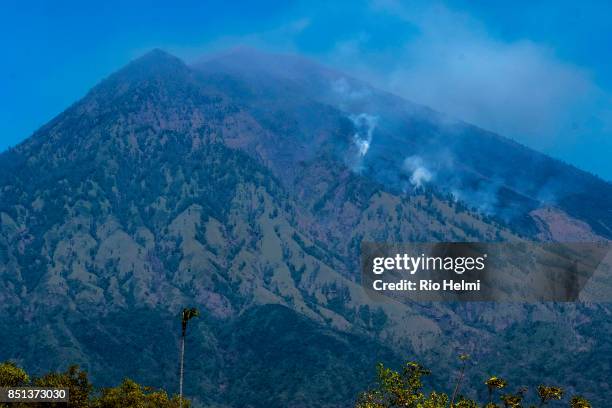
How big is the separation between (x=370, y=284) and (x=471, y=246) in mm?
7814

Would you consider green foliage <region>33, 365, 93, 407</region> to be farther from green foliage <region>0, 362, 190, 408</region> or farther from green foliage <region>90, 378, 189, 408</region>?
green foliage <region>90, 378, 189, 408</region>

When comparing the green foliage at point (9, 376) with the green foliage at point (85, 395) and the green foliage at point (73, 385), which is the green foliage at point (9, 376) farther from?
the green foliage at point (73, 385)

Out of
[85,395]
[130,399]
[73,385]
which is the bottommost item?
[130,399]

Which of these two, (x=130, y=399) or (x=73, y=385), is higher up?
(x=73, y=385)

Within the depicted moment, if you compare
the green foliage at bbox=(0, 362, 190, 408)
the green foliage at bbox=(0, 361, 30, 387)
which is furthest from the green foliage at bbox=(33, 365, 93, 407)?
the green foliage at bbox=(0, 361, 30, 387)

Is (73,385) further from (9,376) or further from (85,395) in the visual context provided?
(9,376)

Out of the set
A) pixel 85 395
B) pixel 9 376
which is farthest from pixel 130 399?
pixel 9 376

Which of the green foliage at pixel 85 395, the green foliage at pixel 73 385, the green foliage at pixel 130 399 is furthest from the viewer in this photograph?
the green foliage at pixel 73 385

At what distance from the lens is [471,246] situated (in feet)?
224

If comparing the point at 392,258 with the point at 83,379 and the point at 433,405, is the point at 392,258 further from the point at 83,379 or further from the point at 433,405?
the point at 83,379

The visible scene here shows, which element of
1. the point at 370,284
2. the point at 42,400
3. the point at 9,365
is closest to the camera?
the point at 370,284

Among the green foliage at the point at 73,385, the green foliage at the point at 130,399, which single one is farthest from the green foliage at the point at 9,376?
the green foliage at the point at 130,399

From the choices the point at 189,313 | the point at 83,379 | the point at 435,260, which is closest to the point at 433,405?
the point at 189,313

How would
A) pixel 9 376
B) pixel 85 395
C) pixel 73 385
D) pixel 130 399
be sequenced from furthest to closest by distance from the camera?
pixel 73 385 < pixel 85 395 < pixel 9 376 < pixel 130 399
